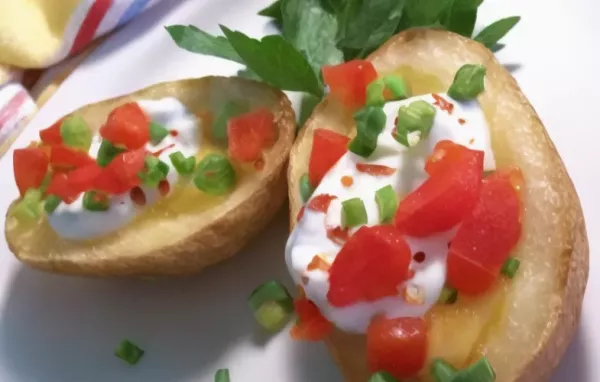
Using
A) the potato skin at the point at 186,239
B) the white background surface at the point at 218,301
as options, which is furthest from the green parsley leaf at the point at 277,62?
the white background surface at the point at 218,301

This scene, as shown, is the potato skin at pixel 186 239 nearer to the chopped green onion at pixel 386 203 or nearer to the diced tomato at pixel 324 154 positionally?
the diced tomato at pixel 324 154

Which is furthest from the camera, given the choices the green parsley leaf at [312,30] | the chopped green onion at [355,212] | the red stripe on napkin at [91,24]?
the red stripe on napkin at [91,24]

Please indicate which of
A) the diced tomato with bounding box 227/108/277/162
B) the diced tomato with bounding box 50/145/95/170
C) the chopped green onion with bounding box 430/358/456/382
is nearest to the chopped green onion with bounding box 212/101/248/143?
the diced tomato with bounding box 227/108/277/162

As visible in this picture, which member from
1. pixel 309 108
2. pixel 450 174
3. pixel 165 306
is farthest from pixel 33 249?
pixel 450 174

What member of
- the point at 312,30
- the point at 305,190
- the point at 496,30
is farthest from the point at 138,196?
the point at 496,30

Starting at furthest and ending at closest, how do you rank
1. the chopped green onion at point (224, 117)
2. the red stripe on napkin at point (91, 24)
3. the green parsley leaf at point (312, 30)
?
1. the red stripe on napkin at point (91, 24)
2. the green parsley leaf at point (312, 30)
3. the chopped green onion at point (224, 117)

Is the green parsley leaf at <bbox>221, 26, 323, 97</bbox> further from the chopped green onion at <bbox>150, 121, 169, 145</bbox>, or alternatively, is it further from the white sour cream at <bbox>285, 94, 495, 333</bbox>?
the white sour cream at <bbox>285, 94, 495, 333</bbox>

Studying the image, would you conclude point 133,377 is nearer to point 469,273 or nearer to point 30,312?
point 30,312
